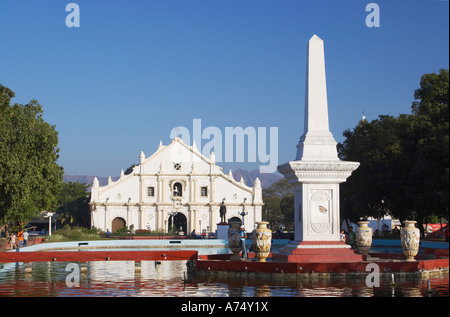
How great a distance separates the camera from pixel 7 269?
19.8m

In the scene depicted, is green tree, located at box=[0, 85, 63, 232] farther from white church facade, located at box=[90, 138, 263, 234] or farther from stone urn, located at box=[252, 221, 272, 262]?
white church facade, located at box=[90, 138, 263, 234]

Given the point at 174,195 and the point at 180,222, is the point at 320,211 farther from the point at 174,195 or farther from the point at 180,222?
the point at 180,222

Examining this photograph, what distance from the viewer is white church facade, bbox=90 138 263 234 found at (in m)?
68.7

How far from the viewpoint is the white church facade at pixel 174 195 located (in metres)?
68.7

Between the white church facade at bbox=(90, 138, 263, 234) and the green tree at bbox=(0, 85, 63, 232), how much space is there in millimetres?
28656

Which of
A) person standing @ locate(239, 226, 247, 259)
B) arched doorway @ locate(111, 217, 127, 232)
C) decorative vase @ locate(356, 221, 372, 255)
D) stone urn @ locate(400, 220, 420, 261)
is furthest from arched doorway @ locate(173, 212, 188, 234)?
stone urn @ locate(400, 220, 420, 261)

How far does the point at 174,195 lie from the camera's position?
231 ft

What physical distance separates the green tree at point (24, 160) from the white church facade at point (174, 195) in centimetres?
2866

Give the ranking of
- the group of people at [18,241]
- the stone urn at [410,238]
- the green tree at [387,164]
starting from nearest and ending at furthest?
the stone urn at [410,238] < the green tree at [387,164] < the group of people at [18,241]

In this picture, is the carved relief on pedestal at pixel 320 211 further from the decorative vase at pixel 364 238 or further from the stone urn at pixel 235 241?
the stone urn at pixel 235 241

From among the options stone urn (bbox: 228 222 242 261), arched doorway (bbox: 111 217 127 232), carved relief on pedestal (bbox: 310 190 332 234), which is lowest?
arched doorway (bbox: 111 217 127 232)

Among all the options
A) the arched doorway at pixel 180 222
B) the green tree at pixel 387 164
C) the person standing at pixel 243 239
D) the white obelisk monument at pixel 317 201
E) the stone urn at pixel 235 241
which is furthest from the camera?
the arched doorway at pixel 180 222

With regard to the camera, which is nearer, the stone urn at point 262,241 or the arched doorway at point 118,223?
the stone urn at point 262,241

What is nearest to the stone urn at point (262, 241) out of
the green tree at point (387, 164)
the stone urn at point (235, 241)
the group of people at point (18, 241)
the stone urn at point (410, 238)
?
the stone urn at point (235, 241)
